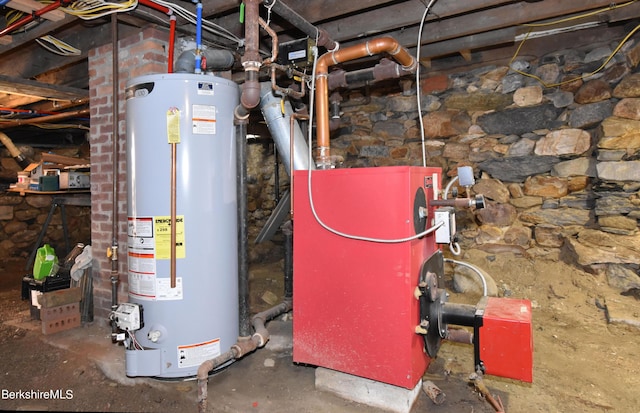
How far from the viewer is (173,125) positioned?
6.22 ft

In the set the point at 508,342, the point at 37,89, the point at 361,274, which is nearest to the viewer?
the point at 508,342

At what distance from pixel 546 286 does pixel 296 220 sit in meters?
2.23

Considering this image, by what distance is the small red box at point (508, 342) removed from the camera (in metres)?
1.42

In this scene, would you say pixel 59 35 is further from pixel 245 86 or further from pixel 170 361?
pixel 170 361

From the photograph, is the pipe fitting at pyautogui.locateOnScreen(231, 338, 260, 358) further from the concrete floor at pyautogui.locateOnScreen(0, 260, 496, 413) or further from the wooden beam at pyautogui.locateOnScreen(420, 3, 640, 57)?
the wooden beam at pyautogui.locateOnScreen(420, 3, 640, 57)

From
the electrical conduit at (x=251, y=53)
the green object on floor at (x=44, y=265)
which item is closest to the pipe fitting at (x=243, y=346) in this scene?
the electrical conduit at (x=251, y=53)

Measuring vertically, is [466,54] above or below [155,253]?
above

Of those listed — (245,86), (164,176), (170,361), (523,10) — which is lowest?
(170,361)

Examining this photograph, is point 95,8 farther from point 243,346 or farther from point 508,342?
point 508,342

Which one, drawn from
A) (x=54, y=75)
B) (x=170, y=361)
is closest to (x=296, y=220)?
(x=170, y=361)

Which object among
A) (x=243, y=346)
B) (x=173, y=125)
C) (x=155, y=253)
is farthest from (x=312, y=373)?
(x=173, y=125)

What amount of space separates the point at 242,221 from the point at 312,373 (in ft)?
2.97

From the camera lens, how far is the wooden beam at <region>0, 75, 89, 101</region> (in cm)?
296

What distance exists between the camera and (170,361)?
195 centimetres
